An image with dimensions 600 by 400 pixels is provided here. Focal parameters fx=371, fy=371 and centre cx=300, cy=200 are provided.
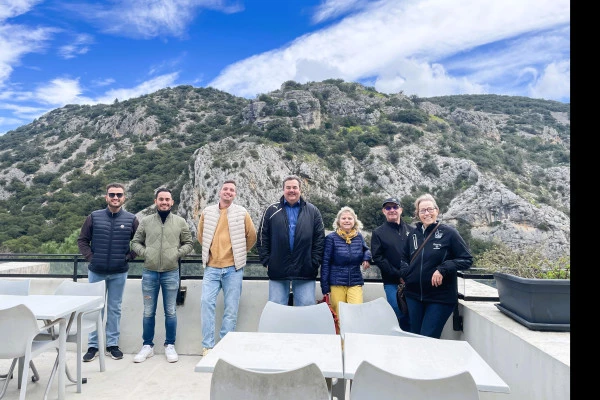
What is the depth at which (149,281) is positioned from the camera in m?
3.56

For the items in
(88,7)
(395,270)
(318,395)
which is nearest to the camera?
(318,395)

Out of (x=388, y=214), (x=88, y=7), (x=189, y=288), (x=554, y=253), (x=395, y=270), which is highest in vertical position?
(x=88, y=7)

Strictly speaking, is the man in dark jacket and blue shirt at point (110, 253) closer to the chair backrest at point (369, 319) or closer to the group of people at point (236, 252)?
the group of people at point (236, 252)

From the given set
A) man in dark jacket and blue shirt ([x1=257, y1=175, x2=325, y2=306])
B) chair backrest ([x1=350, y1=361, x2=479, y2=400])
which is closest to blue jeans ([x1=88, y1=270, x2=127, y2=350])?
man in dark jacket and blue shirt ([x1=257, y1=175, x2=325, y2=306])

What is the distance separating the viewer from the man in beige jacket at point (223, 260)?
3488 mm

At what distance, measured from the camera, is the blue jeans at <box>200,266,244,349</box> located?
137 inches

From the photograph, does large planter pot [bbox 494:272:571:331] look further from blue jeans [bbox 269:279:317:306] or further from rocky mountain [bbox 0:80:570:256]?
rocky mountain [bbox 0:80:570:256]

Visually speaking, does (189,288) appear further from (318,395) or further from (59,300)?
(318,395)

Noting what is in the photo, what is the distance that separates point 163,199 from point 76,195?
96.8ft

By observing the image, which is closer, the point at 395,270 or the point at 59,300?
the point at 59,300

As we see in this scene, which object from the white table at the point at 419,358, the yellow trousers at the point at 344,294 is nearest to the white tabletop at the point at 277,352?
the white table at the point at 419,358

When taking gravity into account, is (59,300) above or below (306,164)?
below
